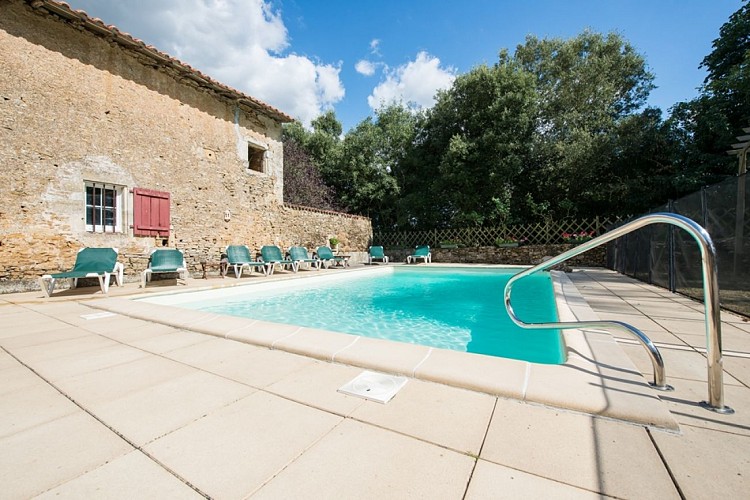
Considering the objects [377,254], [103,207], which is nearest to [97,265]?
→ [103,207]

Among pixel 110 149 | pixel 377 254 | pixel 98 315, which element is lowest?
pixel 98 315

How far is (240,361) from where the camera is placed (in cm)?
220

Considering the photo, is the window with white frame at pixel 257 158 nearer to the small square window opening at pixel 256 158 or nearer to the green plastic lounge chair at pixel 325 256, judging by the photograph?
the small square window opening at pixel 256 158

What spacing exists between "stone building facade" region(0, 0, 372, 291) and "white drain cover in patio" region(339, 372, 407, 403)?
7260mm

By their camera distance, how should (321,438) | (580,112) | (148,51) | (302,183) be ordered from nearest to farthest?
(321,438) → (148,51) → (580,112) → (302,183)

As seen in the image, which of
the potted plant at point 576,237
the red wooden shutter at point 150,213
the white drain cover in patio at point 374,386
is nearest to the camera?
the white drain cover in patio at point 374,386

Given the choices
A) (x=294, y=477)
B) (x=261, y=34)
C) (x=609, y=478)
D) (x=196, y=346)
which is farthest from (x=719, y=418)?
(x=261, y=34)

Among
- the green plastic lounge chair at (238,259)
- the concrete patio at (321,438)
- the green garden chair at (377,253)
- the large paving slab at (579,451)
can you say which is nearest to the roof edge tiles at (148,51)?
the green plastic lounge chair at (238,259)

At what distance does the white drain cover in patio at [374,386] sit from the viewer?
1635 mm

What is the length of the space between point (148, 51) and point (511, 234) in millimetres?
12852

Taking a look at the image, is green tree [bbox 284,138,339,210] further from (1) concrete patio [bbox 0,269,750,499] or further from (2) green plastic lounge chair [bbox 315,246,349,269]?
(1) concrete patio [bbox 0,269,750,499]

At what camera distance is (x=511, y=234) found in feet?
41.3

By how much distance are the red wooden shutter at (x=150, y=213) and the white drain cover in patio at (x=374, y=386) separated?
7.50m

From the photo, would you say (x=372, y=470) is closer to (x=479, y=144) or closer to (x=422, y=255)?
(x=422, y=255)
